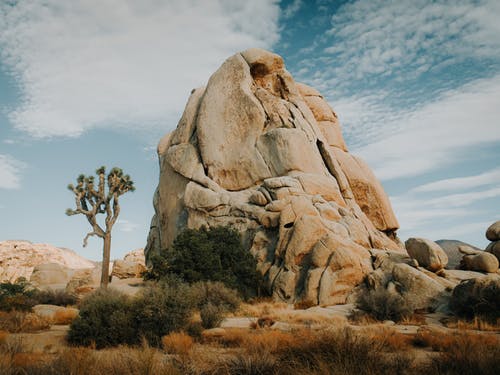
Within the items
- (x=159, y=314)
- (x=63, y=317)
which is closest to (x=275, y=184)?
(x=63, y=317)

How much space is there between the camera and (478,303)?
13.9 metres

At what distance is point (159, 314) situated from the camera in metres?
10.7

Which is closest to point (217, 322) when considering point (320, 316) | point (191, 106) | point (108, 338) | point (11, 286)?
point (108, 338)

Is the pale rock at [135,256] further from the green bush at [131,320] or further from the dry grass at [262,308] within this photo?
the green bush at [131,320]

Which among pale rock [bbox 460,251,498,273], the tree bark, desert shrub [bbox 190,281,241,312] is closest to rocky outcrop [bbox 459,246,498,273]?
pale rock [bbox 460,251,498,273]

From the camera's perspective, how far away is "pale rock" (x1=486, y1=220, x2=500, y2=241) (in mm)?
23500

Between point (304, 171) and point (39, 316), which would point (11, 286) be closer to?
point (39, 316)

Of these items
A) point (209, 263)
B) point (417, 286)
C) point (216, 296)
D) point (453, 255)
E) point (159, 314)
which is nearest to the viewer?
point (159, 314)

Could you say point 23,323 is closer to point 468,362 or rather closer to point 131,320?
point 131,320

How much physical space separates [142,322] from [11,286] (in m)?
14.2

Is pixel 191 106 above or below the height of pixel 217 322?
above

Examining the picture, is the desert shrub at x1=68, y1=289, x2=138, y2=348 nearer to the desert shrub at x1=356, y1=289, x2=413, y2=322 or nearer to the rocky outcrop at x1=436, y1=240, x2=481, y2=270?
the desert shrub at x1=356, y1=289, x2=413, y2=322

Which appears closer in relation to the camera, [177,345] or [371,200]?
[177,345]

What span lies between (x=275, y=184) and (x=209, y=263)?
7851mm
